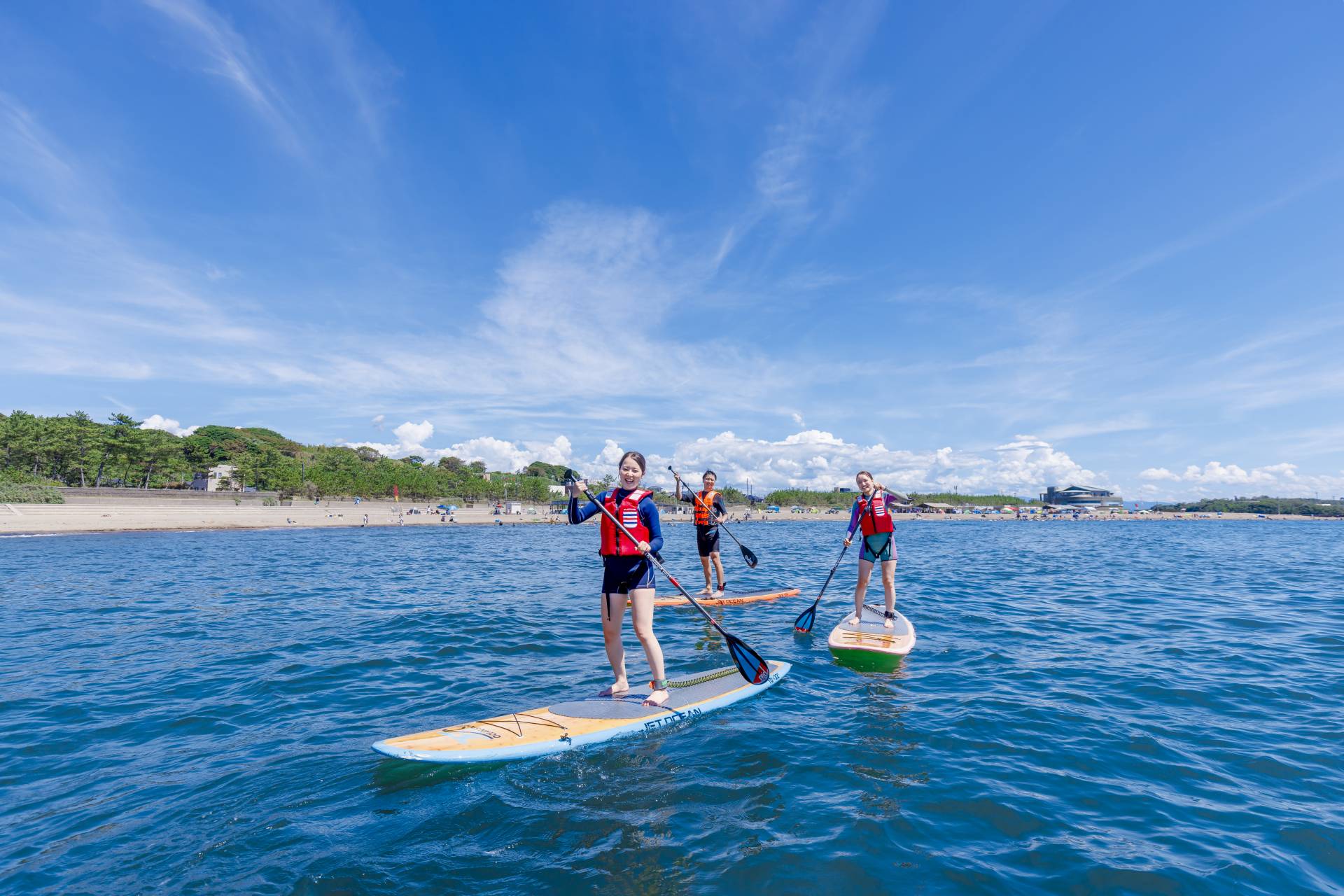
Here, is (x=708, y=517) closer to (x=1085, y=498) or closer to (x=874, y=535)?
(x=874, y=535)

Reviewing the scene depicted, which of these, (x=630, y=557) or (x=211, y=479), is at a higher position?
(x=211, y=479)

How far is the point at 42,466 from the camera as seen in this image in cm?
6469

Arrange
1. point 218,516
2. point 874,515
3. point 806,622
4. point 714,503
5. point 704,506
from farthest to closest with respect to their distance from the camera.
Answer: point 218,516 → point 704,506 → point 714,503 → point 806,622 → point 874,515

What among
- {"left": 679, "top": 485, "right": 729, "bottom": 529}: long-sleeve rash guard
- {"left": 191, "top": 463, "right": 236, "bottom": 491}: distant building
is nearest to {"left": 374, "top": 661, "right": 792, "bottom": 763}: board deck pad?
{"left": 679, "top": 485, "right": 729, "bottom": 529}: long-sleeve rash guard

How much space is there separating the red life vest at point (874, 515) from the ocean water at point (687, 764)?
7.38 feet

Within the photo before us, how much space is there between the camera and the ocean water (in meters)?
4.05

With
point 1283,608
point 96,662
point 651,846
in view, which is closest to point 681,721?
point 651,846

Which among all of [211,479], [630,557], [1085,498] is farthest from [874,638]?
[1085,498]

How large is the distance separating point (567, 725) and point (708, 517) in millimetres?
8120

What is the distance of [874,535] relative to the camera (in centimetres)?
1019

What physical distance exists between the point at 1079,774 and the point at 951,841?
2.05 meters

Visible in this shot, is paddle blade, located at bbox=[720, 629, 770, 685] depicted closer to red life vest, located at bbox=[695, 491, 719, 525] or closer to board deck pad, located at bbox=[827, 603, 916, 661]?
board deck pad, located at bbox=[827, 603, 916, 661]

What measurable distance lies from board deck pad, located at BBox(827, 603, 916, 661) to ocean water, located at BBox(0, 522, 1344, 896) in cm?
45

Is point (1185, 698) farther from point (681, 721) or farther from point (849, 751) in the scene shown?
point (681, 721)
